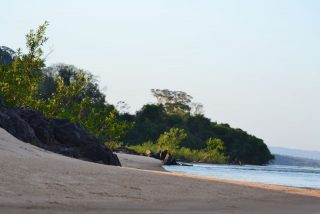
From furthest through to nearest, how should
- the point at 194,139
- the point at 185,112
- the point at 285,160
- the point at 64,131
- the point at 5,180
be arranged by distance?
the point at 285,160 → the point at 185,112 → the point at 194,139 → the point at 64,131 → the point at 5,180

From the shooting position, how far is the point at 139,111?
114750 mm

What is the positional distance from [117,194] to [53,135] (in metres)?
16.6

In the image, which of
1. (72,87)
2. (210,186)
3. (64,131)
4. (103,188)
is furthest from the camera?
(72,87)

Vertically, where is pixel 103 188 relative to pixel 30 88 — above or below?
below

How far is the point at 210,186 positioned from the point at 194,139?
318 ft

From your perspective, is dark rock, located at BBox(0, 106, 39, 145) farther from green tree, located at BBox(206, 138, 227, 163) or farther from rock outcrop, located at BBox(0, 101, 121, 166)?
green tree, located at BBox(206, 138, 227, 163)

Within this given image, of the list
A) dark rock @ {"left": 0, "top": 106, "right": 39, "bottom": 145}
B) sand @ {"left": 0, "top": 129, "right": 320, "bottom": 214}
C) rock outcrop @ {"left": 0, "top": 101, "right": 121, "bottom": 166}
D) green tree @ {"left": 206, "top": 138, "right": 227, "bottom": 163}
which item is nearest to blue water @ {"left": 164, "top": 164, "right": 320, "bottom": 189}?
rock outcrop @ {"left": 0, "top": 101, "right": 121, "bottom": 166}

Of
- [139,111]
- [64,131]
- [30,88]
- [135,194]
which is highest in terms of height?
[139,111]

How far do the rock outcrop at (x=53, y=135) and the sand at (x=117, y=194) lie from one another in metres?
8.40

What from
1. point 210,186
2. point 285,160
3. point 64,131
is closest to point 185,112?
point 285,160

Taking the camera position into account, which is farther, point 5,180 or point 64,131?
point 64,131

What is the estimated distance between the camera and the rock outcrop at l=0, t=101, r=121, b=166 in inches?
915

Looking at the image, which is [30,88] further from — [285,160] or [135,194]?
[285,160]

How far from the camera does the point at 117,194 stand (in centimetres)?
1066
